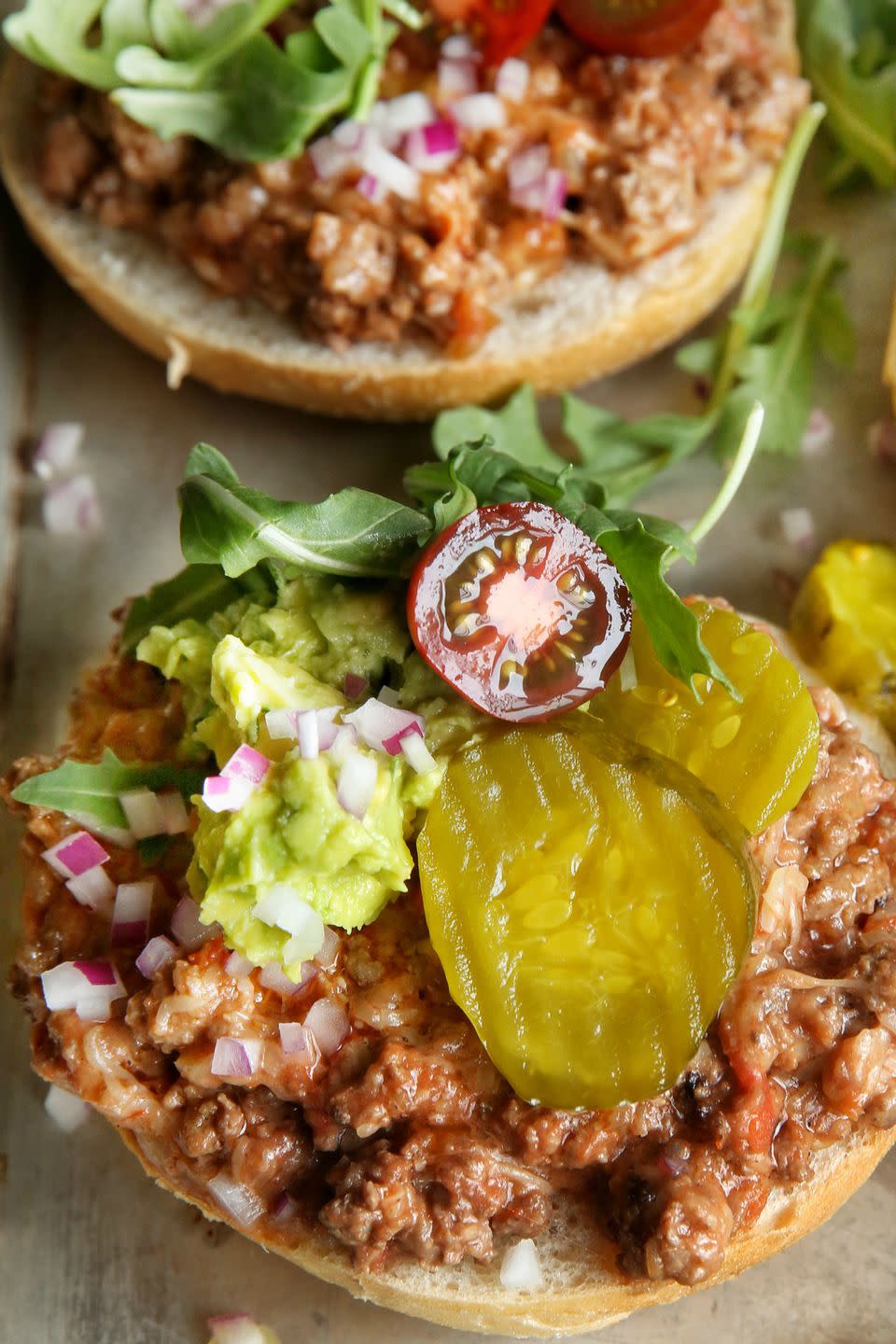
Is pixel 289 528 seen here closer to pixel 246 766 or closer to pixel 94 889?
pixel 246 766

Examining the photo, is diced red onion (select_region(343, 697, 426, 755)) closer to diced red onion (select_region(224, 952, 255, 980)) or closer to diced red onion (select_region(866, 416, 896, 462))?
diced red onion (select_region(224, 952, 255, 980))

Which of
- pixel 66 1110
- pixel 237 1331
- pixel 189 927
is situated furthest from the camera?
pixel 66 1110

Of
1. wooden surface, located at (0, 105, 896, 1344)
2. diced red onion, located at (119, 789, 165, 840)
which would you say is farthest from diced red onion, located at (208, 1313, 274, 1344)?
diced red onion, located at (119, 789, 165, 840)

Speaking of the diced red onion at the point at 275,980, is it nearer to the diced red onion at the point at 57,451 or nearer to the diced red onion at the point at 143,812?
the diced red onion at the point at 143,812

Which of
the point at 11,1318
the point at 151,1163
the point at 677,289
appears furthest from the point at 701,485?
the point at 11,1318

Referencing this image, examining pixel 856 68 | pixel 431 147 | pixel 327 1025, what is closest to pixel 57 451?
pixel 431 147

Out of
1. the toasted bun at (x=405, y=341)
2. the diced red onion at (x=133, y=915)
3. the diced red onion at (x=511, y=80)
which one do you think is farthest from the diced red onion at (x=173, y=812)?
the diced red onion at (x=511, y=80)
